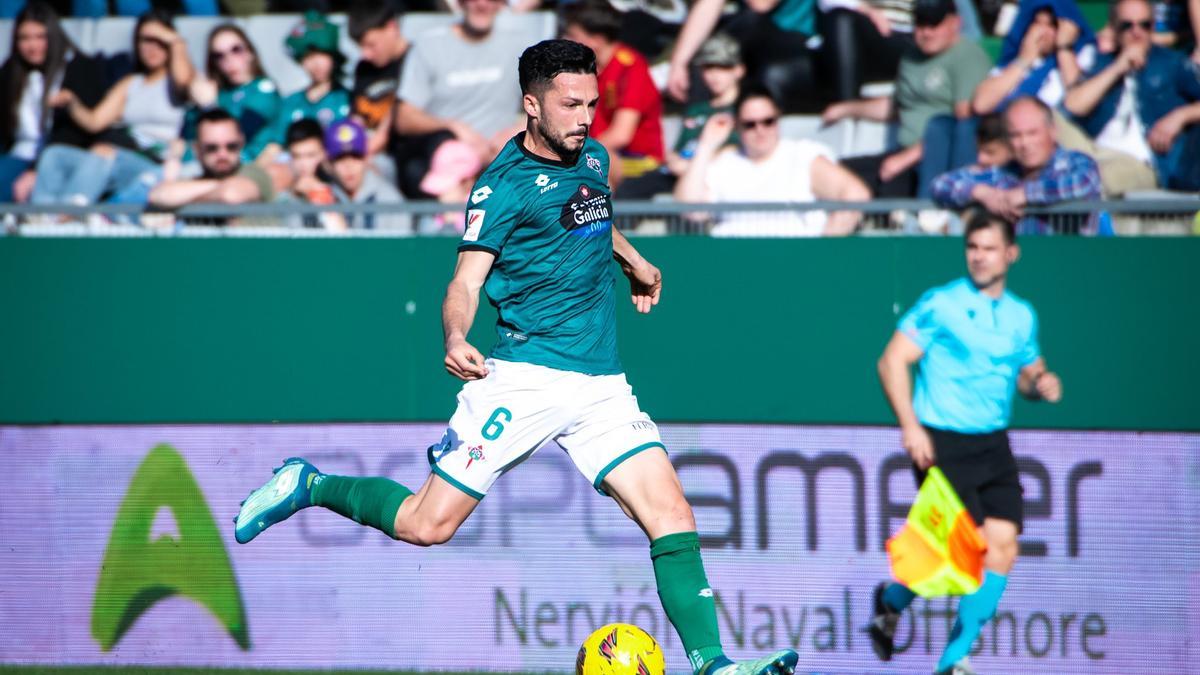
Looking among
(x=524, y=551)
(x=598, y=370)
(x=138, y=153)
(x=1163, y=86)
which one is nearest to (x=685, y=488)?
(x=524, y=551)

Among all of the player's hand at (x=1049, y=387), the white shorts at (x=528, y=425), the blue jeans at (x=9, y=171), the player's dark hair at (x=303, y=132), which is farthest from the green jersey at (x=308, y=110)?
the player's hand at (x=1049, y=387)

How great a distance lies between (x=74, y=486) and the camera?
786cm

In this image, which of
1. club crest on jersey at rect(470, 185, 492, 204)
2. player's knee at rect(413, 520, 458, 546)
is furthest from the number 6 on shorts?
club crest on jersey at rect(470, 185, 492, 204)

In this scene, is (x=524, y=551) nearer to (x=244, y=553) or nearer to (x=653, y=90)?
(x=244, y=553)

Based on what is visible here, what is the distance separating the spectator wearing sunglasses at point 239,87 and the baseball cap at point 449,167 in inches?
47.5

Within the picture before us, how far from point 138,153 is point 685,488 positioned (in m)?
4.48

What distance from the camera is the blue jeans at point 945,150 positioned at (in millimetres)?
8344

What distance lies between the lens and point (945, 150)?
27.7ft

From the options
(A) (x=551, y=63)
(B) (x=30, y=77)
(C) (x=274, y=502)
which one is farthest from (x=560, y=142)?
(B) (x=30, y=77)

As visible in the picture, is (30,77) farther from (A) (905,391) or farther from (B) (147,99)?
(A) (905,391)

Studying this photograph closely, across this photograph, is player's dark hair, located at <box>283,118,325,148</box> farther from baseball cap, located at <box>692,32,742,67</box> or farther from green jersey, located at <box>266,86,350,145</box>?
baseball cap, located at <box>692,32,742,67</box>

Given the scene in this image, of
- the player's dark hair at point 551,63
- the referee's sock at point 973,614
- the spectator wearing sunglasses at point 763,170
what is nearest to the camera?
the player's dark hair at point 551,63

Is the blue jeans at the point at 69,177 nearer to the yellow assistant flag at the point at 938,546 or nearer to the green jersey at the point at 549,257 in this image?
the green jersey at the point at 549,257

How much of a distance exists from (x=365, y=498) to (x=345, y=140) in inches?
149
